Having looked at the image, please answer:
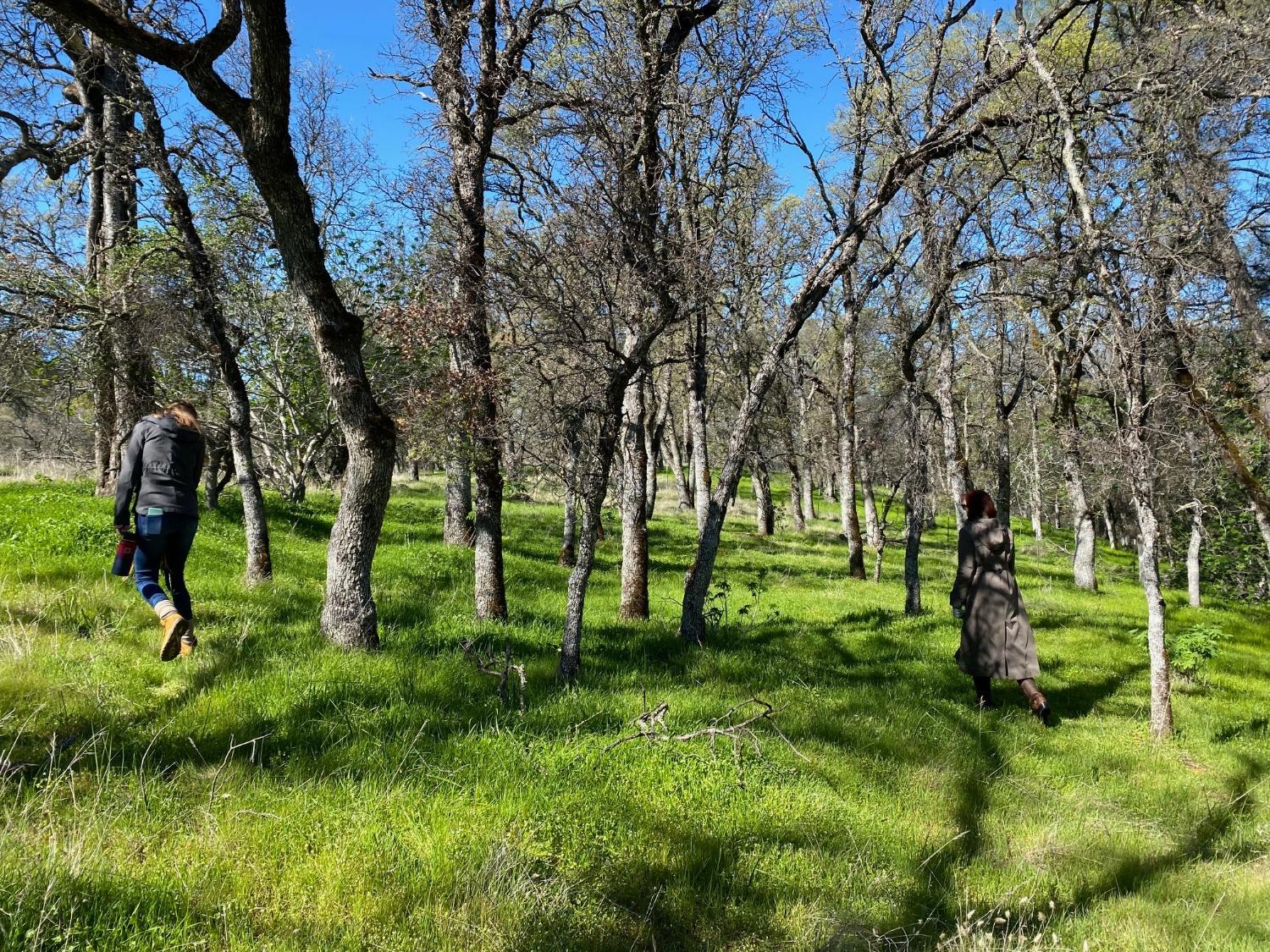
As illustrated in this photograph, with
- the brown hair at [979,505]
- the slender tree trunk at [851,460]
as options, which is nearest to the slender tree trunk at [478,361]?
the brown hair at [979,505]

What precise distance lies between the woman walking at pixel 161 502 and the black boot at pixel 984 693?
734 cm

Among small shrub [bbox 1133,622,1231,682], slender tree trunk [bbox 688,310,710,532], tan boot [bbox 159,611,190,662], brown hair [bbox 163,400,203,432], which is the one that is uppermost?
slender tree trunk [bbox 688,310,710,532]

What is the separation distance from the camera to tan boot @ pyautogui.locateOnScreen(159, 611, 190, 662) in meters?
4.59

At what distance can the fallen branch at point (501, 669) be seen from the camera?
194 inches

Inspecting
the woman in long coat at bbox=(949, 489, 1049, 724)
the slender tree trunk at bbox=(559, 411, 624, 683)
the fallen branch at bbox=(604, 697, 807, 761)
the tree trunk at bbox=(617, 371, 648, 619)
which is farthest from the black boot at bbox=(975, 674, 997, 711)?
the slender tree trunk at bbox=(559, 411, 624, 683)

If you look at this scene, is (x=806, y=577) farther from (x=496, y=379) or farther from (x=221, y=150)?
(x=221, y=150)

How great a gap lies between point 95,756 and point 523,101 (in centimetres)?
749

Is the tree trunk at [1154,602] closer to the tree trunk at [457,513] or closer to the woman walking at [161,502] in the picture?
the woman walking at [161,502]

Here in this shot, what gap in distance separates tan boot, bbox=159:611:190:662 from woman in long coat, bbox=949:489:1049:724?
6832 mm

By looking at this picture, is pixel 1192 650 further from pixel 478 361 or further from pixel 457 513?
pixel 457 513

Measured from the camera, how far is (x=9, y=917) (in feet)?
7.04

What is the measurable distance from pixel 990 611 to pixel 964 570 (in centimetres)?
49

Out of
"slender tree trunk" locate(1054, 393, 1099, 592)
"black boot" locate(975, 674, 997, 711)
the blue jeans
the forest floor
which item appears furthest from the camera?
"slender tree trunk" locate(1054, 393, 1099, 592)

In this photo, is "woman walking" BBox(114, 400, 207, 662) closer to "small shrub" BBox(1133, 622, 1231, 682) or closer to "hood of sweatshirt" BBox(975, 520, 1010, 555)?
"hood of sweatshirt" BBox(975, 520, 1010, 555)
